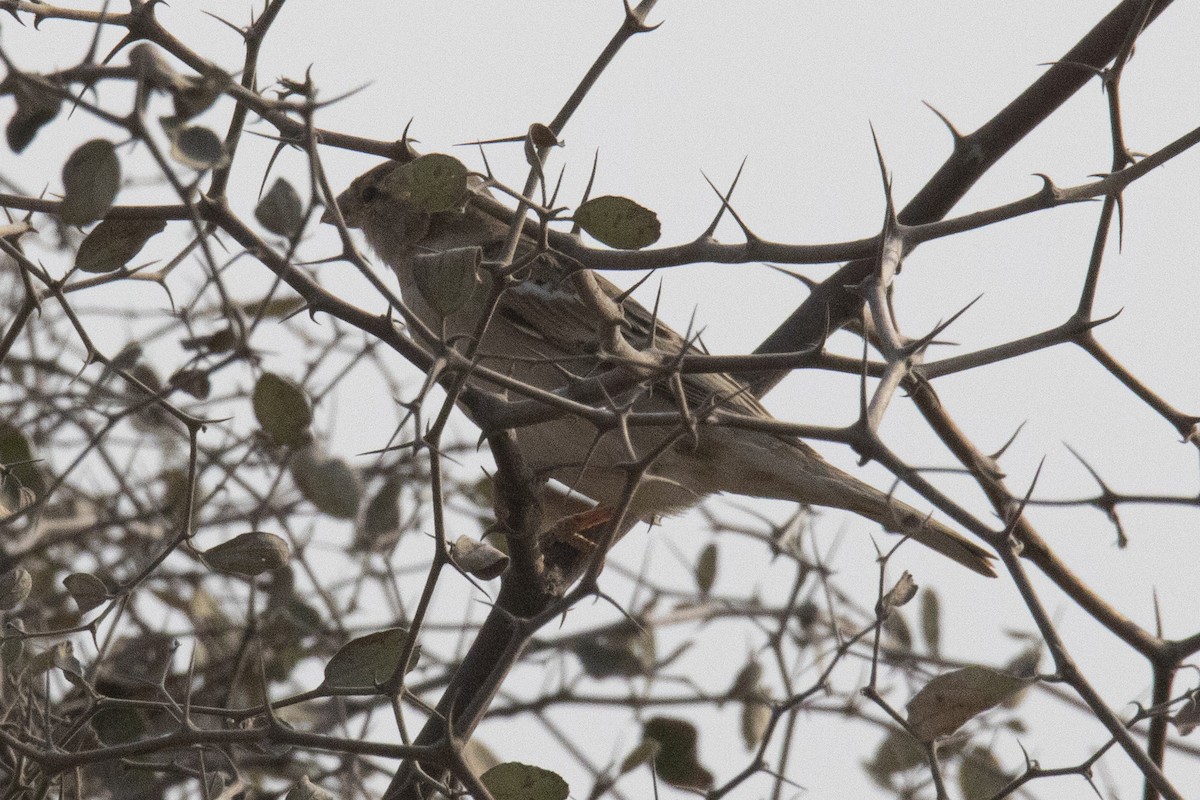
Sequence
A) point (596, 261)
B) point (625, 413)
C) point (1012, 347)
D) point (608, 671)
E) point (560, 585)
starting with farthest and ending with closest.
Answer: point (608, 671) → point (560, 585) → point (596, 261) → point (1012, 347) → point (625, 413)

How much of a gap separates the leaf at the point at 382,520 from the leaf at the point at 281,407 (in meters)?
1.25

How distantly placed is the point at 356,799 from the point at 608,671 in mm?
1298

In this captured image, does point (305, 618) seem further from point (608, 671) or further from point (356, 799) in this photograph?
point (608, 671)

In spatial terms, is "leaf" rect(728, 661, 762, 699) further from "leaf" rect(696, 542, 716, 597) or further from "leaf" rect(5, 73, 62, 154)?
"leaf" rect(5, 73, 62, 154)

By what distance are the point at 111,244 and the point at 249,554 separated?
0.68 metres

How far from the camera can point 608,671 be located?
5086 mm

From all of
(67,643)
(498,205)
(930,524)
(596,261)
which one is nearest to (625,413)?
(596,261)

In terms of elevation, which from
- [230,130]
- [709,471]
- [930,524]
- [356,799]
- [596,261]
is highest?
[709,471]

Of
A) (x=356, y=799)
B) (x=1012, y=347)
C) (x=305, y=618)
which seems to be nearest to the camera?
(x=1012, y=347)

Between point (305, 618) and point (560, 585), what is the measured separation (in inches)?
51.0

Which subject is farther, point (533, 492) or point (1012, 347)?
point (533, 492)

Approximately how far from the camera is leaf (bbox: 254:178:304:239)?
7.88ft

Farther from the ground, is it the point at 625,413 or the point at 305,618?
the point at 305,618

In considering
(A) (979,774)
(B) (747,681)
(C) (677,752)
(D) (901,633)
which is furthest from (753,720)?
(A) (979,774)
